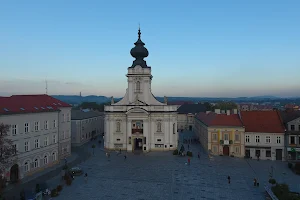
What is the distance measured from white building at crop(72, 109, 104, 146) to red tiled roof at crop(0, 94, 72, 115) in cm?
1578

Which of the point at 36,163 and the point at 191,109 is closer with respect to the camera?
the point at 36,163

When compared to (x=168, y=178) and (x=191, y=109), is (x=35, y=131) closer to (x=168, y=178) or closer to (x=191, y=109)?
(x=168, y=178)

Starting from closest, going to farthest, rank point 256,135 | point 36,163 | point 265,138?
point 36,163, point 265,138, point 256,135

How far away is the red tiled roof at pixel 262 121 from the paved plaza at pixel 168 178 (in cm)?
552

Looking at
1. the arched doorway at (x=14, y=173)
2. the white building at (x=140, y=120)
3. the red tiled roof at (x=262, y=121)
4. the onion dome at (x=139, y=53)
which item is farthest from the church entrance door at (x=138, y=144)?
the arched doorway at (x=14, y=173)

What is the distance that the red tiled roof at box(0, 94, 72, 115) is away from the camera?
108 feet

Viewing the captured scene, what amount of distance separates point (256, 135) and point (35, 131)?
33.8m

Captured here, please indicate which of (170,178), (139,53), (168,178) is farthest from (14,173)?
(139,53)

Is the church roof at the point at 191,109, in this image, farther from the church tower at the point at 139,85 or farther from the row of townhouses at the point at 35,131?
the row of townhouses at the point at 35,131

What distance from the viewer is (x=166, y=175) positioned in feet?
117

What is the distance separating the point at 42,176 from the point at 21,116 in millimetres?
8006

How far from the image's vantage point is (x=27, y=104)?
3725cm

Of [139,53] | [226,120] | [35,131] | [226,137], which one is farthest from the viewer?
[139,53]

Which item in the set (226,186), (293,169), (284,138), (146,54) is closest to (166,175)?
(226,186)
